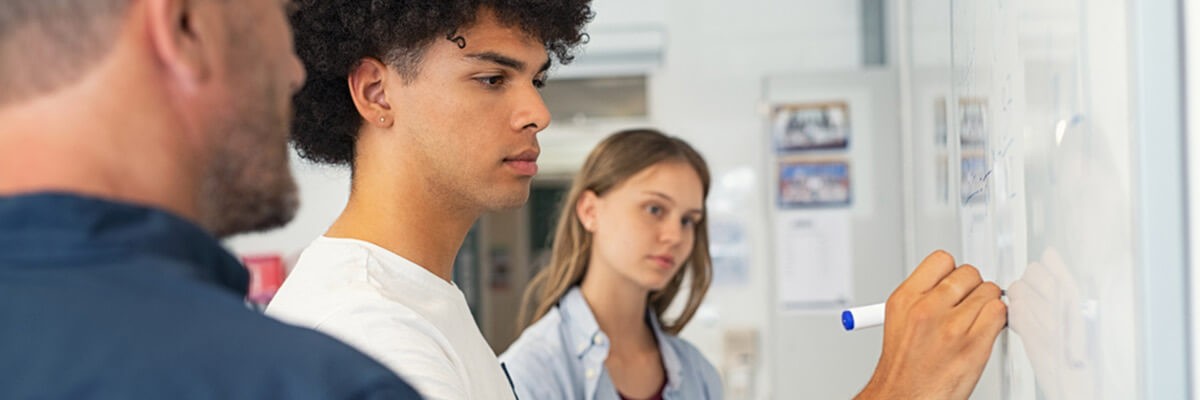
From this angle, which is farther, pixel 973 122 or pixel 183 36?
pixel 973 122

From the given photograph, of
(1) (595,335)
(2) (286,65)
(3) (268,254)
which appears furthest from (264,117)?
(3) (268,254)

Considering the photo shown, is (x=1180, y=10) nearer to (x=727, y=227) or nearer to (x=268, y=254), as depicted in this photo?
(x=727, y=227)

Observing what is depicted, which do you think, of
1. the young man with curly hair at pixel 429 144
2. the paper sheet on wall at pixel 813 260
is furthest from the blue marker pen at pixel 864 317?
the paper sheet on wall at pixel 813 260

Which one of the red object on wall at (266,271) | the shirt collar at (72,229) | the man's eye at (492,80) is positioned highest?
the man's eye at (492,80)

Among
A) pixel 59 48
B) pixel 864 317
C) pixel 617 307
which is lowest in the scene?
pixel 617 307

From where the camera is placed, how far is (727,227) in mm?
4035

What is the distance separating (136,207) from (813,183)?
2.85 metres

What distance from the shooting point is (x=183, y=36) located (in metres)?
0.47

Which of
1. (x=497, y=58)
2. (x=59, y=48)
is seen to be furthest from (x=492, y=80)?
(x=59, y=48)

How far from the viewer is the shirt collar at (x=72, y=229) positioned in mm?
432

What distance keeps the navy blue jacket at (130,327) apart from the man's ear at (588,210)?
163cm

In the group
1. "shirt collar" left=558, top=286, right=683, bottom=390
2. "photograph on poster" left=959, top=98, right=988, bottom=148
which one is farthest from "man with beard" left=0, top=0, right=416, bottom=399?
"shirt collar" left=558, top=286, right=683, bottom=390

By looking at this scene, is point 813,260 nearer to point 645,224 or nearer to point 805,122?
point 805,122

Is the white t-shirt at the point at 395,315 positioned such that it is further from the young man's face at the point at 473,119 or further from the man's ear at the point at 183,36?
the man's ear at the point at 183,36
